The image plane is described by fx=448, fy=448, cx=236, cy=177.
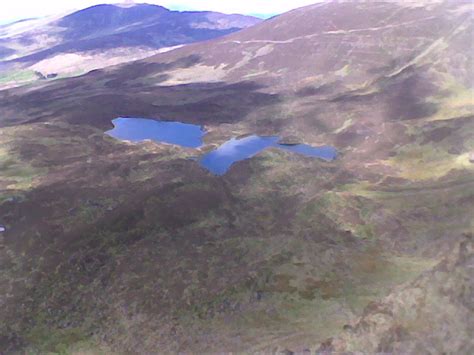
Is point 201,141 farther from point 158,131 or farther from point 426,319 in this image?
point 426,319

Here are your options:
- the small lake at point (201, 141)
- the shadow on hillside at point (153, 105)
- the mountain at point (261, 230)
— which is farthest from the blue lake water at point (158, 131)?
the mountain at point (261, 230)

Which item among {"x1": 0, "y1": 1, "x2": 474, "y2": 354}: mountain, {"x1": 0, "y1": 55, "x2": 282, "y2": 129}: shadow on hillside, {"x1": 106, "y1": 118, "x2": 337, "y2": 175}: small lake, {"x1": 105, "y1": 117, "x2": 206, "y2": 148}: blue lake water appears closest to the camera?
{"x1": 0, "y1": 1, "x2": 474, "y2": 354}: mountain

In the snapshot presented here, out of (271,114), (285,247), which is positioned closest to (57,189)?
(285,247)

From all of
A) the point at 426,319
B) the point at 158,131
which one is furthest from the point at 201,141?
the point at 426,319

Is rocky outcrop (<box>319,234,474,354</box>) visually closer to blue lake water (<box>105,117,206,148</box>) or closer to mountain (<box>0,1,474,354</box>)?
mountain (<box>0,1,474,354</box>)

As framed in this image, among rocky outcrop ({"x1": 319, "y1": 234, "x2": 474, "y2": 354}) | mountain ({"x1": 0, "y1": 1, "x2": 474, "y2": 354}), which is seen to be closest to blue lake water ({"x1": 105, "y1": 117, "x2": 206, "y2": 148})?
mountain ({"x1": 0, "y1": 1, "x2": 474, "y2": 354})
